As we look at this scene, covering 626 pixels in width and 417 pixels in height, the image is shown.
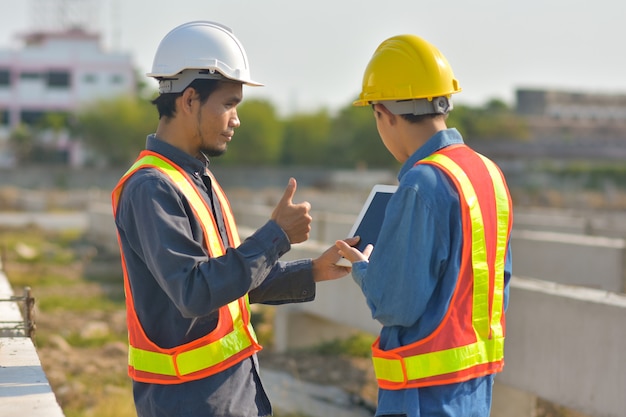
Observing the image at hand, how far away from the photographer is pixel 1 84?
243ft

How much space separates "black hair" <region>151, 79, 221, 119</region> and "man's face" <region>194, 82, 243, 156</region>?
2 cm

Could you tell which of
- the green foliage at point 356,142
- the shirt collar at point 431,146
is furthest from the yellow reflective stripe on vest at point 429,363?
the green foliage at point 356,142

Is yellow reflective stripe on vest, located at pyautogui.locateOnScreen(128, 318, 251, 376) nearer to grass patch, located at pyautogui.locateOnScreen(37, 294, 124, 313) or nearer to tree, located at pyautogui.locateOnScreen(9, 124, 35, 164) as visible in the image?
grass patch, located at pyautogui.locateOnScreen(37, 294, 124, 313)

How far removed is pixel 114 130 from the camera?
69438 mm

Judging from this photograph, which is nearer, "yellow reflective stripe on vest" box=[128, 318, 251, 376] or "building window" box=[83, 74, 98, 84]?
"yellow reflective stripe on vest" box=[128, 318, 251, 376]

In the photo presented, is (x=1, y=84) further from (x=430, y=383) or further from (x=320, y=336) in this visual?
(x=430, y=383)

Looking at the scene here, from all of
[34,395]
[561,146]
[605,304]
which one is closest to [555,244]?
[605,304]

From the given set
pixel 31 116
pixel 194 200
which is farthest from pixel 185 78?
pixel 31 116

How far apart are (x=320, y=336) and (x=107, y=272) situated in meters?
9.02

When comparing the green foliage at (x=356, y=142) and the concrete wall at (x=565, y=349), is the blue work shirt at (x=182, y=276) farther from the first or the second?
the green foliage at (x=356, y=142)

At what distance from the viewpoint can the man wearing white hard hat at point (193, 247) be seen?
334cm

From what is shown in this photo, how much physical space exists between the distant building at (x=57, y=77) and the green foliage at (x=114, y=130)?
330 centimetres

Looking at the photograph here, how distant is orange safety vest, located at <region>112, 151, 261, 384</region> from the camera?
11.3ft

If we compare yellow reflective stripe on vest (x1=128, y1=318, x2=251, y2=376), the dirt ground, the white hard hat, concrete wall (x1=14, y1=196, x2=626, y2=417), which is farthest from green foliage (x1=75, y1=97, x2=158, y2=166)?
yellow reflective stripe on vest (x1=128, y1=318, x2=251, y2=376)
